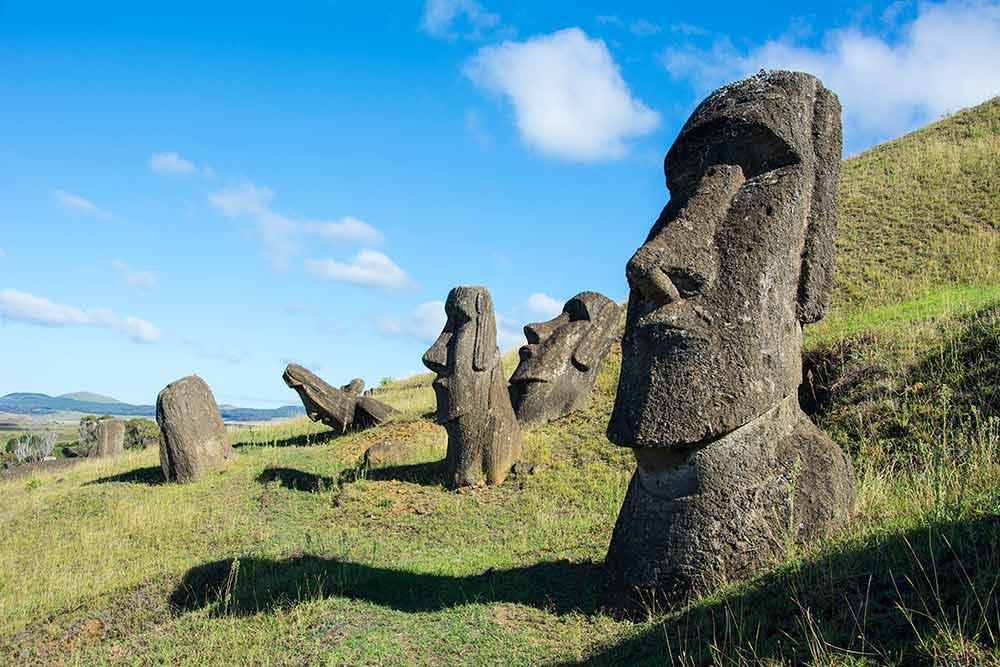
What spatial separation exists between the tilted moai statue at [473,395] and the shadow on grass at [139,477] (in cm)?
680

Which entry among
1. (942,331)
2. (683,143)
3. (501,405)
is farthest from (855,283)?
(683,143)

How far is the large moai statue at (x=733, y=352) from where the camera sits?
557 cm

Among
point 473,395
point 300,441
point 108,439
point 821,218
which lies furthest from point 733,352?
point 108,439

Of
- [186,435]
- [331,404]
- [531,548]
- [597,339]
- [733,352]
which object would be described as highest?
[597,339]

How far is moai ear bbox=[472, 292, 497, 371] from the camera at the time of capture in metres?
12.3

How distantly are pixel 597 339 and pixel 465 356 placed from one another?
4.31 metres

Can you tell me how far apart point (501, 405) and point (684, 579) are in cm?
697

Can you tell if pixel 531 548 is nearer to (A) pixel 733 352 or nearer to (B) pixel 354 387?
(A) pixel 733 352

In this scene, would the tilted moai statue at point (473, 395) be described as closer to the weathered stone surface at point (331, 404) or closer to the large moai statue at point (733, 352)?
the large moai statue at point (733, 352)

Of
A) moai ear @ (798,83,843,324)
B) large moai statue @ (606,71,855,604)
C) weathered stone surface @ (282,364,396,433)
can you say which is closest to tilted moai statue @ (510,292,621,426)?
weathered stone surface @ (282,364,396,433)

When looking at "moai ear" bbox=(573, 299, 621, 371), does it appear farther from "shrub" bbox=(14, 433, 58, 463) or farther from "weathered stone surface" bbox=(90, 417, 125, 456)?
"shrub" bbox=(14, 433, 58, 463)

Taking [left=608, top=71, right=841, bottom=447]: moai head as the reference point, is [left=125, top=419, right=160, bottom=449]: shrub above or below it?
below

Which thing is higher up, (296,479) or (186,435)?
(186,435)

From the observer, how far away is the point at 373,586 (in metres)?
7.32
